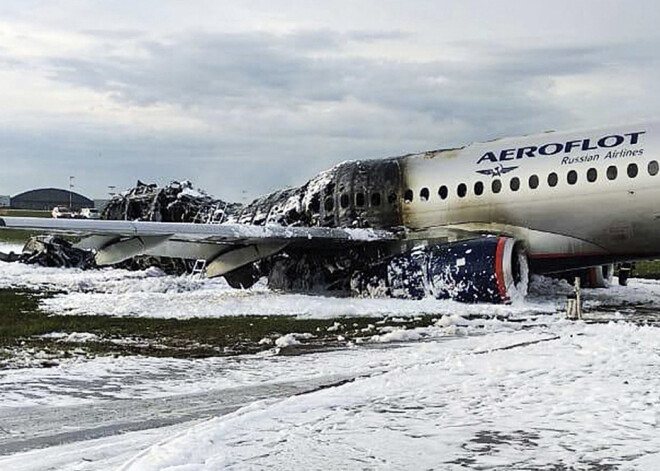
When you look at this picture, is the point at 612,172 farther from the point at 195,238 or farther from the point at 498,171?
the point at 195,238

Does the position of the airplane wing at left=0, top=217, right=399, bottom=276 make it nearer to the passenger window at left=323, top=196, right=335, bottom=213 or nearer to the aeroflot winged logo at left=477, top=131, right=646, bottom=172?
the passenger window at left=323, top=196, right=335, bottom=213

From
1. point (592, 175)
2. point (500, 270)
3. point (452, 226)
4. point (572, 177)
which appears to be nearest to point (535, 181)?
point (572, 177)

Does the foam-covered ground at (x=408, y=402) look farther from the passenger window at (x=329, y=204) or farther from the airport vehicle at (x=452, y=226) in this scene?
the passenger window at (x=329, y=204)

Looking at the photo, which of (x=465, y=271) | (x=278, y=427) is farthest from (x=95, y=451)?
(x=465, y=271)

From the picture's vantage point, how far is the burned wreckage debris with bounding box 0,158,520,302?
1585cm

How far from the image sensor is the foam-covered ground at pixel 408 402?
509 cm

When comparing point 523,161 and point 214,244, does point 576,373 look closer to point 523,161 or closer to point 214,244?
point 523,161

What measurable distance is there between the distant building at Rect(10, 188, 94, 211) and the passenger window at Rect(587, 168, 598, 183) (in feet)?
445

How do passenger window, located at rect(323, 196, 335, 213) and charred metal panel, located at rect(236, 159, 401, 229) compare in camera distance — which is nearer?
charred metal panel, located at rect(236, 159, 401, 229)

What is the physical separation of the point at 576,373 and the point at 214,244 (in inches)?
449

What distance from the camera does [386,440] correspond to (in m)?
5.50

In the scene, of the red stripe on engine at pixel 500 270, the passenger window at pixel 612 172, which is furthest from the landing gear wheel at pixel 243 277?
the passenger window at pixel 612 172

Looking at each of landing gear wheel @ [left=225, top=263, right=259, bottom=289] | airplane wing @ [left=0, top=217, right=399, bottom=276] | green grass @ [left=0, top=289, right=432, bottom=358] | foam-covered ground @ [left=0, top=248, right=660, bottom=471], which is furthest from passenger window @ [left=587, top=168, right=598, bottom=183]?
landing gear wheel @ [left=225, top=263, right=259, bottom=289]

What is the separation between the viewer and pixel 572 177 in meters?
16.2
